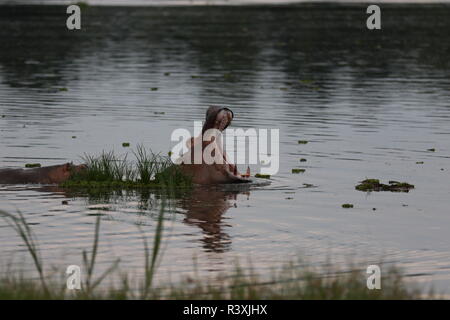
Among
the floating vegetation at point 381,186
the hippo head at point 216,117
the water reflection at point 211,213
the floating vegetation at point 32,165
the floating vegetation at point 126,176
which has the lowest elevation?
the water reflection at point 211,213

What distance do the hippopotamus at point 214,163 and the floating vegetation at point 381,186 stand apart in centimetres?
184

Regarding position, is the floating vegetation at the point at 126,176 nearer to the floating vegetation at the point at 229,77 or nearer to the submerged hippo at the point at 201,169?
the submerged hippo at the point at 201,169

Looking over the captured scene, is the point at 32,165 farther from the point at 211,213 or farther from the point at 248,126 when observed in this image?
the point at 248,126

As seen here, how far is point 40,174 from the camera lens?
61.1 ft

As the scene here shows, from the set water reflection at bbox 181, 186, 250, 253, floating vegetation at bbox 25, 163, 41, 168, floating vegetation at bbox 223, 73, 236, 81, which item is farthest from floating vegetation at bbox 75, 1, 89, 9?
water reflection at bbox 181, 186, 250, 253

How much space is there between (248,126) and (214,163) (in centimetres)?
771

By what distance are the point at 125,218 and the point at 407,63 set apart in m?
30.3

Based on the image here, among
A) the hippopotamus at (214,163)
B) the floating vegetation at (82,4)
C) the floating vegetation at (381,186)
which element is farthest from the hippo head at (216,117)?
the floating vegetation at (82,4)

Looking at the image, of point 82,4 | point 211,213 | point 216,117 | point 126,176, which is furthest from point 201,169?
point 82,4

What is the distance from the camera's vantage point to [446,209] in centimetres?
1727

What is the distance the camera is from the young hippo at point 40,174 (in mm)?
18547

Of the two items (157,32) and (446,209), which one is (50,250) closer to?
(446,209)

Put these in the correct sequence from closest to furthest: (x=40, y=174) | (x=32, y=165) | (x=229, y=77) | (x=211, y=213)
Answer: (x=211, y=213) → (x=40, y=174) → (x=32, y=165) → (x=229, y=77)
